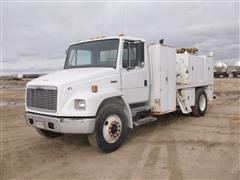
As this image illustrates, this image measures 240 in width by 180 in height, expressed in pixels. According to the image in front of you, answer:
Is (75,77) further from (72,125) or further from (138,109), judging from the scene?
(138,109)

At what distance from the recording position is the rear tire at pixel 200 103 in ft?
33.8

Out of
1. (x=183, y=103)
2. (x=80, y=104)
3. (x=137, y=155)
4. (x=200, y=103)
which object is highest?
(x=80, y=104)

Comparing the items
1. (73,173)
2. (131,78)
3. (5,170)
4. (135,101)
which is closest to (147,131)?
(135,101)

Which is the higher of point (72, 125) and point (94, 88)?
point (94, 88)

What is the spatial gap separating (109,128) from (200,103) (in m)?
5.69

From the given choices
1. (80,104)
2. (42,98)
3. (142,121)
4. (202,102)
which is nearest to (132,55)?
(142,121)

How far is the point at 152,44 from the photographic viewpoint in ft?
25.1

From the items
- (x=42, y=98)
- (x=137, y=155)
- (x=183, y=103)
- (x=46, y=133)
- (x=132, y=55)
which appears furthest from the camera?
(x=183, y=103)

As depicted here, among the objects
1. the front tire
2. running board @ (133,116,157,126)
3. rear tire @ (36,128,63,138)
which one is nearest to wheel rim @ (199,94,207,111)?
Result: running board @ (133,116,157,126)

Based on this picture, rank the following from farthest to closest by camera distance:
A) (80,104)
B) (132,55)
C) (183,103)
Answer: (183,103) < (132,55) < (80,104)

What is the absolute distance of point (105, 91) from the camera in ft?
20.1

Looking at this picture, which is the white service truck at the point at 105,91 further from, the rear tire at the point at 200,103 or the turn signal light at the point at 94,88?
the rear tire at the point at 200,103

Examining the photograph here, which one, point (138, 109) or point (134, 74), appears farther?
point (138, 109)

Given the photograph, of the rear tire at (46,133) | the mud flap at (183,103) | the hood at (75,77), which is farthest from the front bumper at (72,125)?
the mud flap at (183,103)
